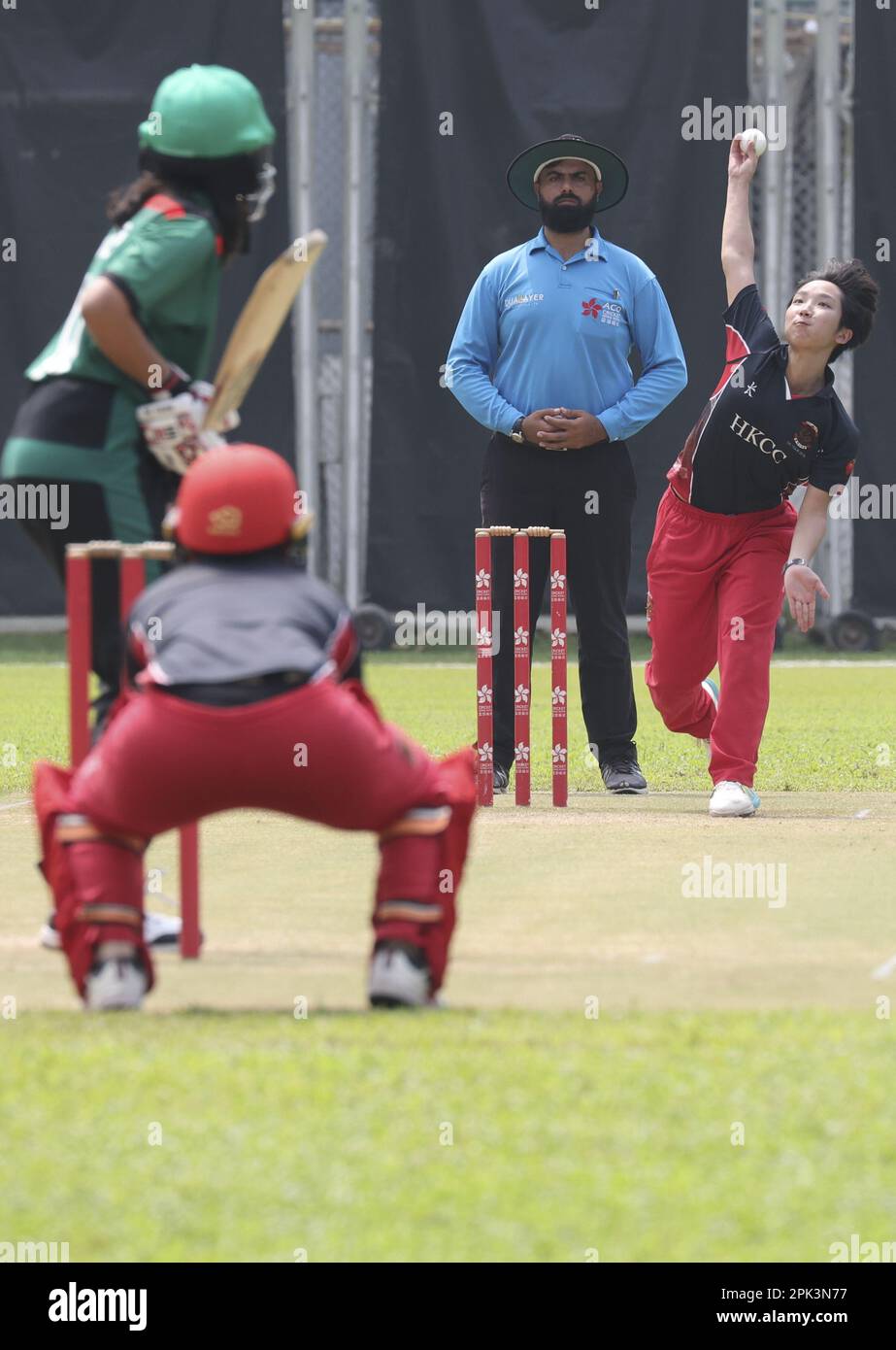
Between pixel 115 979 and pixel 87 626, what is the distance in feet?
3.05

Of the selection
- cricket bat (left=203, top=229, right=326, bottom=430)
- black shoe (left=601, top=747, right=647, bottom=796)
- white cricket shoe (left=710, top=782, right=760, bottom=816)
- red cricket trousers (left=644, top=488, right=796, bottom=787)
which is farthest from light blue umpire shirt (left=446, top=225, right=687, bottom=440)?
cricket bat (left=203, top=229, right=326, bottom=430)

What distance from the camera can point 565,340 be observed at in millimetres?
7090

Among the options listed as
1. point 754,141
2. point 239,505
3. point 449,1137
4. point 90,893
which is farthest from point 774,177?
point 449,1137

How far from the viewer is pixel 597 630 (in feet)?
23.5

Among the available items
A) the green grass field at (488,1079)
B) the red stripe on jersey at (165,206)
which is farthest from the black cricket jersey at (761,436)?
the red stripe on jersey at (165,206)

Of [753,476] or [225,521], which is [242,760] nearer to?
[225,521]

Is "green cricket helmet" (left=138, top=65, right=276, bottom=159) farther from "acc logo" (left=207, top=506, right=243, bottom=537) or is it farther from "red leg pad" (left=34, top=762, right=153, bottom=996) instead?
"red leg pad" (left=34, top=762, right=153, bottom=996)

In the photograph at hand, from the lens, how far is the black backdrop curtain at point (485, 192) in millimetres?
15570

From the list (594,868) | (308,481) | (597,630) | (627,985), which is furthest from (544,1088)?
(308,481)

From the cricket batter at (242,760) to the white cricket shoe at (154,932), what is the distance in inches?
25.2

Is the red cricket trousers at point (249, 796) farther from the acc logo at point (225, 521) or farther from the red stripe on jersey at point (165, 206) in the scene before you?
the red stripe on jersey at point (165, 206)

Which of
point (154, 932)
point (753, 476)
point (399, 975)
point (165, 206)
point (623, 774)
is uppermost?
point (165, 206)

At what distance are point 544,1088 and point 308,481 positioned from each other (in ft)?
41.8

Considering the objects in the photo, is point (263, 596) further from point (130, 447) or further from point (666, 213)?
point (666, 213)
